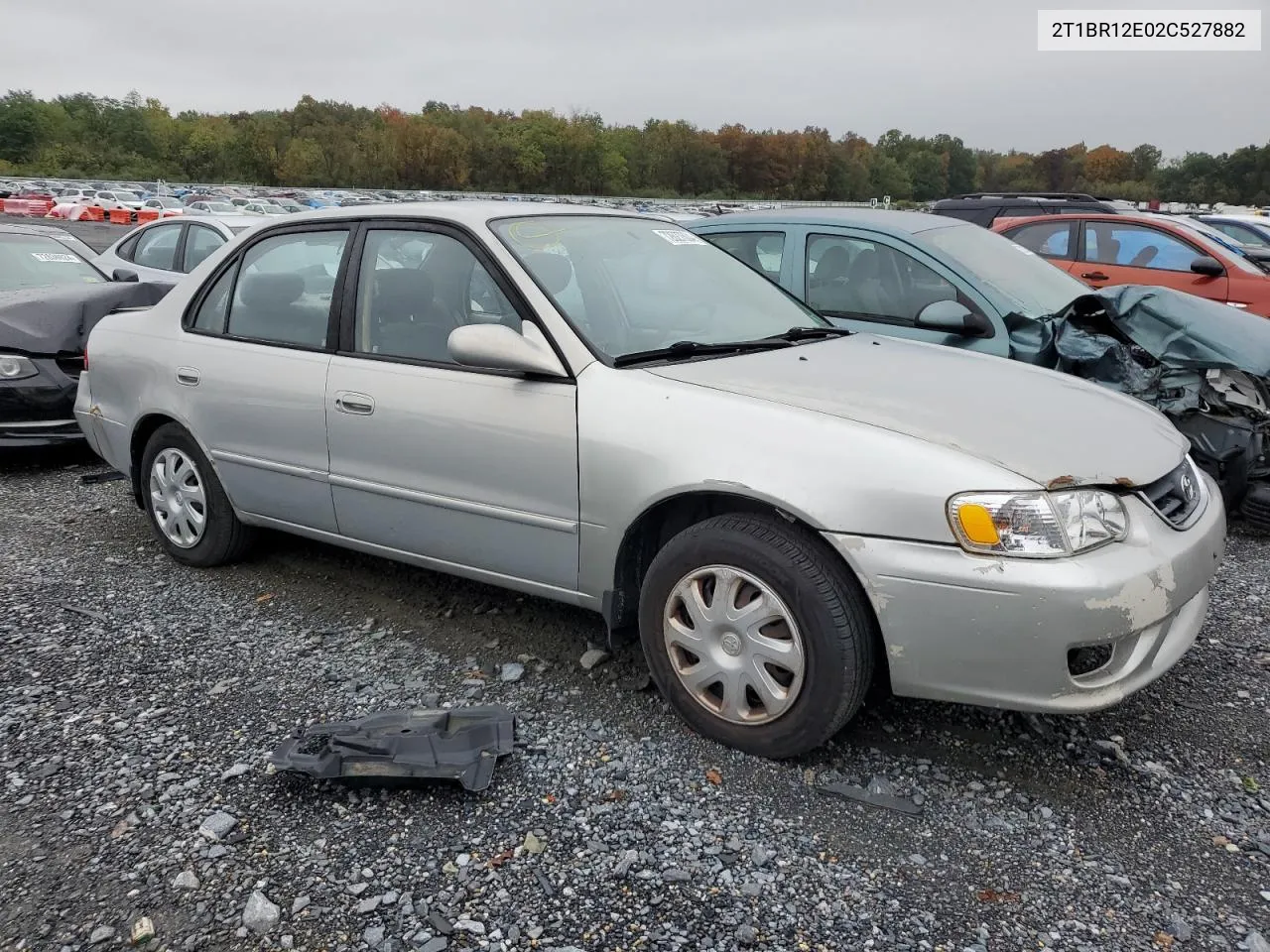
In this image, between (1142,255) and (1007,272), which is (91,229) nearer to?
(1142,255)

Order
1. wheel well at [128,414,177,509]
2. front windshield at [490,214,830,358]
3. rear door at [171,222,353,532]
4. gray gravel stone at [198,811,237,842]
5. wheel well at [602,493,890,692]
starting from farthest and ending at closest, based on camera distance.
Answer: wheel well at [128,414,177,509] < rear door at [171,222,353,532] < front windshield at [490,214,830,358] < wheel well at [602,493,890,692] < gray gravel stone at [198,811,237,842]

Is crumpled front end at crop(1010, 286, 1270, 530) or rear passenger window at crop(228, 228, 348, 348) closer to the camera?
rear passenger window at crop(228, 228, 348, 348)

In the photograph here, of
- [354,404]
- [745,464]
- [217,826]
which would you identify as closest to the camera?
[217,826]

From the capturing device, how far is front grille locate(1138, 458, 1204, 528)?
2.69 meters

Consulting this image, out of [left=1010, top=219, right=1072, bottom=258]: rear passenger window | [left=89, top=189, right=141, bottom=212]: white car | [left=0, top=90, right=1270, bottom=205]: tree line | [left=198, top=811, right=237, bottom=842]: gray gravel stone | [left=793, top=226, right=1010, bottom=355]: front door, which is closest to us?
[left=198, top=811, right=237, bottom=842]: gray gravel stone

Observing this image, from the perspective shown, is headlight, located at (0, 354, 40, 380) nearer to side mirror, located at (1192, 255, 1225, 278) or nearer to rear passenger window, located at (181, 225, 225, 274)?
rear passenger window, located at (181, 225, 225, 274)

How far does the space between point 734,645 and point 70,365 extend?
529 cm

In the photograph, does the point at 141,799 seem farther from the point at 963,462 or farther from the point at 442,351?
the point at 963,462

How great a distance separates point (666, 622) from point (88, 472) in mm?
4914

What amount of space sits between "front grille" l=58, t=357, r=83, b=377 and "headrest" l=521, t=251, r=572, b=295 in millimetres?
4175

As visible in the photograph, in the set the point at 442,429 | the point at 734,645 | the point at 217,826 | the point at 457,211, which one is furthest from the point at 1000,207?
the point at 217,826

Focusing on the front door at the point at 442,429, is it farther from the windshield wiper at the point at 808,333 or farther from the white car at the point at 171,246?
the white car at the point at 171,246

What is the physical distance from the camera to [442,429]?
10.7 feet

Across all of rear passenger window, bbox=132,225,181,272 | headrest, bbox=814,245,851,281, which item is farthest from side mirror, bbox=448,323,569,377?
rear passenger window, bbox=132,225,181,272
